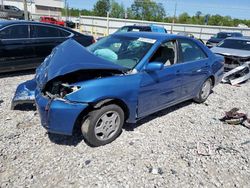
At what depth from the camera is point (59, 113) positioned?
9.66 feet

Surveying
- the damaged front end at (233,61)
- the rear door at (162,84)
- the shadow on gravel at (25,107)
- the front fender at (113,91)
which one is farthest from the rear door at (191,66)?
the damaged front end at (233,61)

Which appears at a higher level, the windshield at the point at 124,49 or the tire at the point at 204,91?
the windshield at the point at 124,49

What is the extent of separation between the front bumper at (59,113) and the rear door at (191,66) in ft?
6.95

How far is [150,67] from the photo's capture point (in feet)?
11.6

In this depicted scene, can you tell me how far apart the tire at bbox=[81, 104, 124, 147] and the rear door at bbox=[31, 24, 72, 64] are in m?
4.08

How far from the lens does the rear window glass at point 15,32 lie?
5.90m

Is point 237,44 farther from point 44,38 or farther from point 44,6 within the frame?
point 44,6

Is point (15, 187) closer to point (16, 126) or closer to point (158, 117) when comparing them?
point (16, 126)

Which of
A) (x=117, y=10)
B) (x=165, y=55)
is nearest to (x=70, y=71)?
(x=165, y=55)

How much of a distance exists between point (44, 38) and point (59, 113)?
435 centimetres

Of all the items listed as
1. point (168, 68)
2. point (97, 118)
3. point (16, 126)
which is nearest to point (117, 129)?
point (97, 118)

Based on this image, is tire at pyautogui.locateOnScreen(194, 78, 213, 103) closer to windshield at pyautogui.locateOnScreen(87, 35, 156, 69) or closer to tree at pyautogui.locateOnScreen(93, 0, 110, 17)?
windshield at pyautogui.locateOnScreen(87, 35, 156, 69)

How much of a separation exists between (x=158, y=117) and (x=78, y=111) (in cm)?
193

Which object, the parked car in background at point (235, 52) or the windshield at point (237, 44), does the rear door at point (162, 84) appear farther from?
the windshield at point (237, 44)
